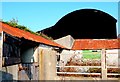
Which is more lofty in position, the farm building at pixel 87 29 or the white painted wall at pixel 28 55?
the farm building at pixel 87 29

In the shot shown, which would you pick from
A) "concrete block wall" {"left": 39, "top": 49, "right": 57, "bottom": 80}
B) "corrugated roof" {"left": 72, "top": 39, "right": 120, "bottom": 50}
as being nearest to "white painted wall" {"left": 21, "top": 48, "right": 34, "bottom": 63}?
"concrete block wall" {"left": 39, "top": 49, "right": 57, "bottom": 80}

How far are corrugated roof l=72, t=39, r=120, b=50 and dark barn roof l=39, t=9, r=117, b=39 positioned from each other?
1.59 m

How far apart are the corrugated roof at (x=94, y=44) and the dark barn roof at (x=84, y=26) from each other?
1592 millimetres

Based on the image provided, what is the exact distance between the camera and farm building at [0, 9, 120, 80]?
583 cm

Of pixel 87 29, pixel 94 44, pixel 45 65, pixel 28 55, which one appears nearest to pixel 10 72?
pixel 45 65

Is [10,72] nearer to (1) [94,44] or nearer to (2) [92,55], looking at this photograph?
(2) [92,55]

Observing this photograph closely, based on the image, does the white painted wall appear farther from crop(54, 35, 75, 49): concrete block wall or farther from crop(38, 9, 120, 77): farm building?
crop(38, 9, 120, 77): farm building

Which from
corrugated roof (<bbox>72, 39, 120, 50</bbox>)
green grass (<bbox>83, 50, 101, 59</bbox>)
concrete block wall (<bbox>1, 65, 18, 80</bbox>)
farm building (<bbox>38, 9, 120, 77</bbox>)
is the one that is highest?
farm building (<bbox>38, 9, 120, 77</bbox>)

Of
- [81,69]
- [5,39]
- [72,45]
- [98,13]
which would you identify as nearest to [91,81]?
[81,69]

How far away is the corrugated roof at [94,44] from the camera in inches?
748

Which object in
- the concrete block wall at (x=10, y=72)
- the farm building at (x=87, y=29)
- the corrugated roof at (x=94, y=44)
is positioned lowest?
the concrete block wall at (x=10, y=72)

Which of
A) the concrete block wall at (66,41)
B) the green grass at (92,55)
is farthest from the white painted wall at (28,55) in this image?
the concrete block wall at (66,41)

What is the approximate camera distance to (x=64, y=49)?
1623 centimetres

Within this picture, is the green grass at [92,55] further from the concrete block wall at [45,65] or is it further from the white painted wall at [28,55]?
the white painted wall at [28,55]
